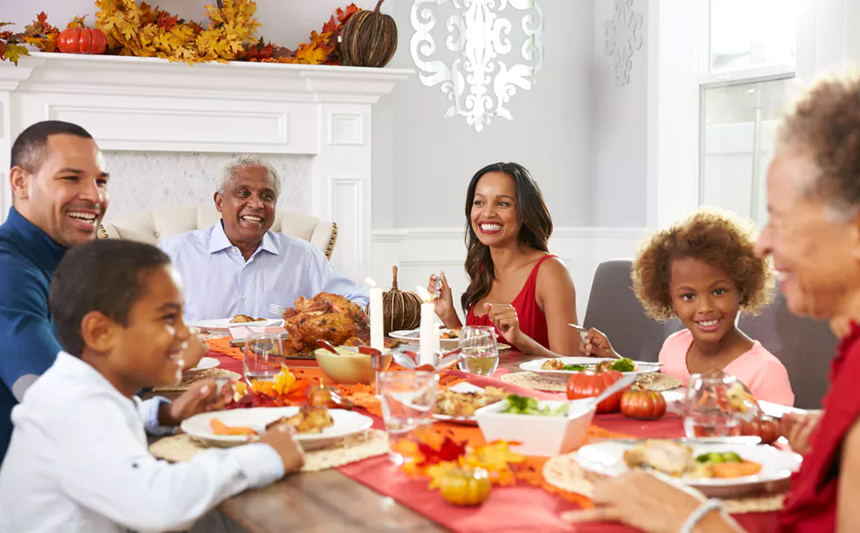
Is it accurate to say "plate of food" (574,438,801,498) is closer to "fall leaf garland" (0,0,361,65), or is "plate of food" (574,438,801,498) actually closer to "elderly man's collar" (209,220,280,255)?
"elderly man's collar" (209,220,280,255)

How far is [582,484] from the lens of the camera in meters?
1.25

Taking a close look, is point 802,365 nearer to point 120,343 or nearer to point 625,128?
point 120,343

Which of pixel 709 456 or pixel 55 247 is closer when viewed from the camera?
pixel 709 456

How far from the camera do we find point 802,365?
2.33 metres

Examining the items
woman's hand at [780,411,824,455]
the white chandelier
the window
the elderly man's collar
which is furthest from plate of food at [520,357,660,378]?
the white chandelier

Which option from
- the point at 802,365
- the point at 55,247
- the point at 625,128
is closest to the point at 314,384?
the point at 55,247

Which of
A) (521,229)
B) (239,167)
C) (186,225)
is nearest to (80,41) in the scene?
(186,225)

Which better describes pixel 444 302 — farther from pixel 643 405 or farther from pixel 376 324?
pixel 643 405

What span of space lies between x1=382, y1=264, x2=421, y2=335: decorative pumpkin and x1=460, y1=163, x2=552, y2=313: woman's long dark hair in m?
0.29

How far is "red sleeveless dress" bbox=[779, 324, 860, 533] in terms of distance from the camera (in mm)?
974

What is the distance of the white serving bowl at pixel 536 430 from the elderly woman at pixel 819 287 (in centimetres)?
25

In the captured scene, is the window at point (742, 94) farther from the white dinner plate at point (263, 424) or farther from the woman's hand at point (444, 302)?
the white dinner plate at point (263, 424)

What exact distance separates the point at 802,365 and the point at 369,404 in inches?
46.1

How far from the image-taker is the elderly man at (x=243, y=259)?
12.5 feet
